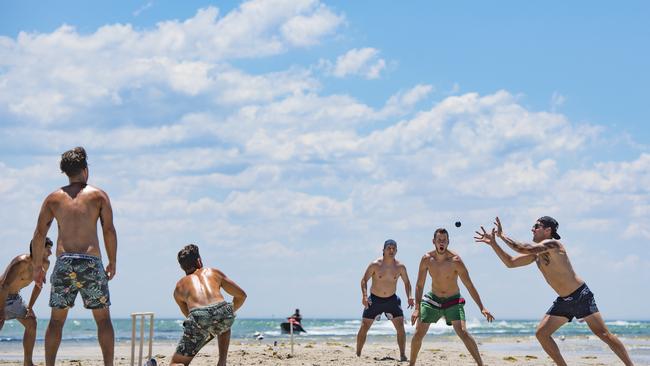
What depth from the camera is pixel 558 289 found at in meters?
9.12

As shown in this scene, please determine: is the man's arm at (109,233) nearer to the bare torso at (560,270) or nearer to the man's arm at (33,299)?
the man's arm at (33,299)

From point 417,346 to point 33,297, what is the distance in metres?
4.97

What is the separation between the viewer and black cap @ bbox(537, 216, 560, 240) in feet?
30.1

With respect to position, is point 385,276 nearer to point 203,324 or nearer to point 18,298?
point 18,298

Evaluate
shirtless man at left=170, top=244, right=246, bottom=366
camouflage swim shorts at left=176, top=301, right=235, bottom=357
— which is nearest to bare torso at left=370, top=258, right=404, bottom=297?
shirtless man at left=170, top=244, right=246, bottom=366

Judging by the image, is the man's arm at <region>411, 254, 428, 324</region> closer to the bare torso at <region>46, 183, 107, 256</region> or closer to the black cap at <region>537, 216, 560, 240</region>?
the black cap at <region>537, 216, 560, 240</region>

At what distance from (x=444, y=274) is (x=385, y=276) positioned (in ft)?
8.69

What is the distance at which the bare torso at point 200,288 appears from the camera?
26.2 ft

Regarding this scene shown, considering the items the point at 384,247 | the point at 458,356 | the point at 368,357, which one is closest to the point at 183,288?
the point at 384,247

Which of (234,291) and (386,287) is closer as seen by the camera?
(234,291)

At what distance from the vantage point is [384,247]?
1377 cm

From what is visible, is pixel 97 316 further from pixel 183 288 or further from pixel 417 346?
pixel 417 346

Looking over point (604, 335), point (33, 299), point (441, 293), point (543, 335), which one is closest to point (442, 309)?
point (441, 293)

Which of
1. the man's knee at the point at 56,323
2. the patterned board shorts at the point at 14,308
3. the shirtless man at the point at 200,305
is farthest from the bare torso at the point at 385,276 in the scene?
the man's knee at the point at 56,323
